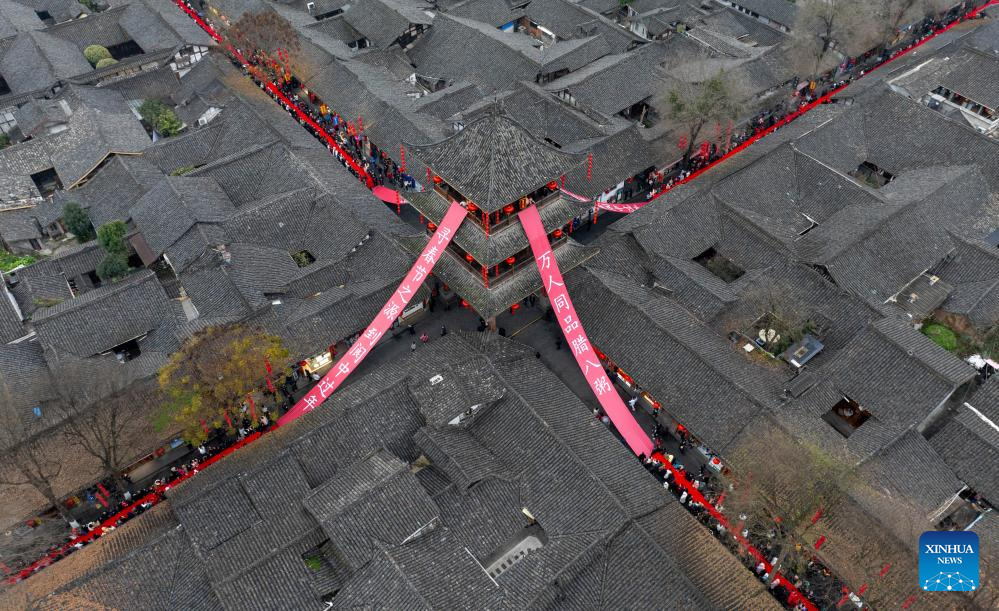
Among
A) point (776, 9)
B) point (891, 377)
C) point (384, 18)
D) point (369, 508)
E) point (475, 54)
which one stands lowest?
point (369, 508)

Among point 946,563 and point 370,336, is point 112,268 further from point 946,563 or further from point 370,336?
point 946,563

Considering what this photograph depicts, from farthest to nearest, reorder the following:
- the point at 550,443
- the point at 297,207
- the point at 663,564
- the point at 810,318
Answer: the point at 297,207, the point at 810,318, the point at 550,443, the point at 663,564

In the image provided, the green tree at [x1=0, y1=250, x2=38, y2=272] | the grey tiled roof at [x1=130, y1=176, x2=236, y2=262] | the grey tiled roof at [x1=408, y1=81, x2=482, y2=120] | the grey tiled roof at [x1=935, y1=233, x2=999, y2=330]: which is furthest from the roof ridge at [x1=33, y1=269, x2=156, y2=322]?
the grey tiled roof at [x1=935, y1=233, x2=999, y2=330]

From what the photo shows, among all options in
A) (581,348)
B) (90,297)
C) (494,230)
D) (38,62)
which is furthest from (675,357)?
(38,62)

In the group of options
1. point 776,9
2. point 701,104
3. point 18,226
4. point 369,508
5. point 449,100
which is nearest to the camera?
point 369,508

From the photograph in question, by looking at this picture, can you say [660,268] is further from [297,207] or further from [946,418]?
[297,207]

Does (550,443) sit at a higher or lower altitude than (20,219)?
higher

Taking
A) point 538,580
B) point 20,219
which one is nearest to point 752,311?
point 538,580
